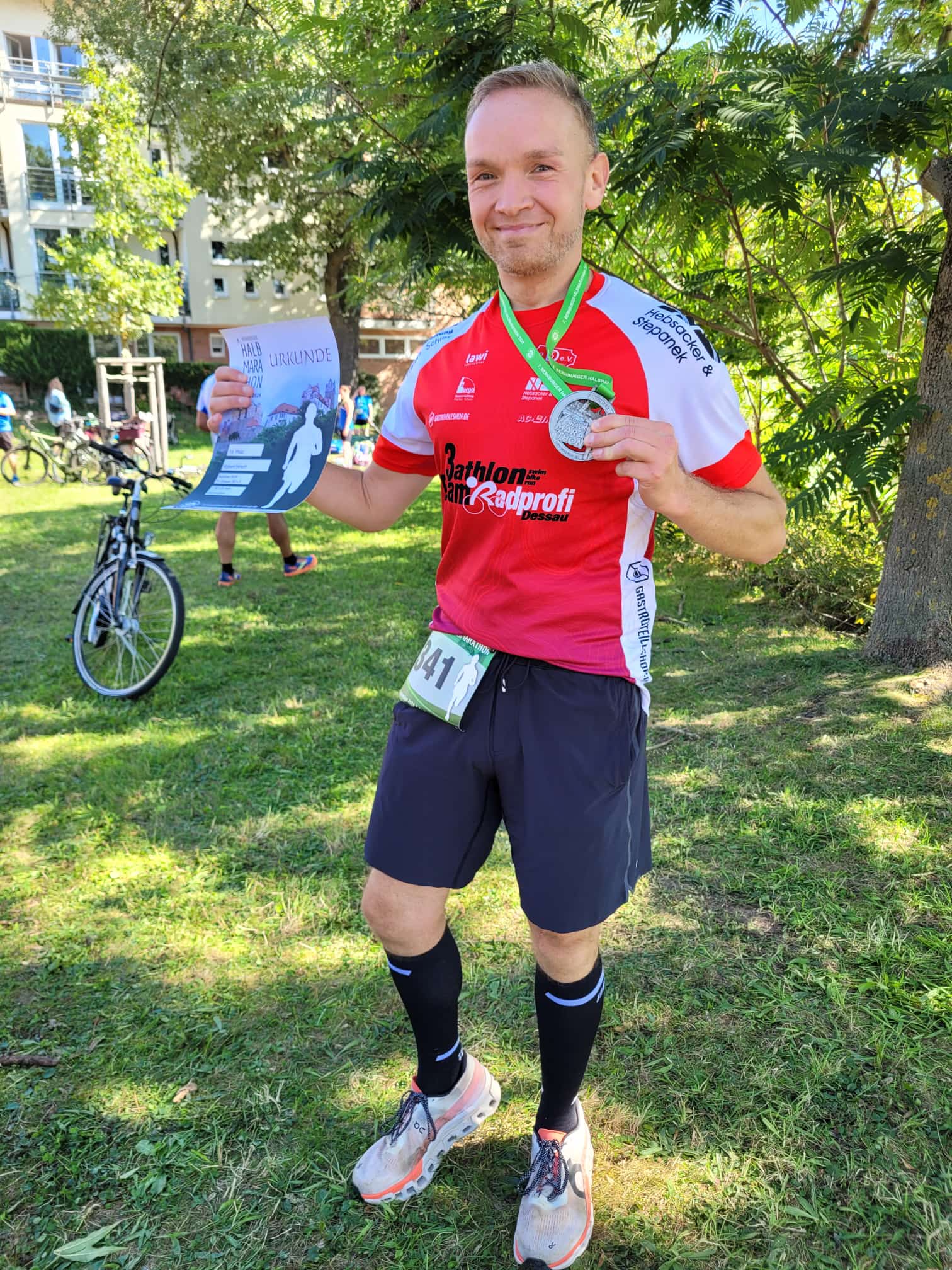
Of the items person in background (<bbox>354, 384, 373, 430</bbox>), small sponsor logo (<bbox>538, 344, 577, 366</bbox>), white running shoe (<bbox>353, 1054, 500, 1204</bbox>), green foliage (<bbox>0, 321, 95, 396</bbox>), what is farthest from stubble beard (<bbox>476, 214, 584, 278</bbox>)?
green foliage (<bbox>0, 321, 95, 396</bbox>)

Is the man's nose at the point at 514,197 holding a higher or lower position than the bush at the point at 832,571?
higher

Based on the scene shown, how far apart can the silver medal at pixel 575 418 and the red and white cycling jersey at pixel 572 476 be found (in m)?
0.08

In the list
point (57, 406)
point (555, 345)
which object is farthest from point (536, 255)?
point (57, 406)

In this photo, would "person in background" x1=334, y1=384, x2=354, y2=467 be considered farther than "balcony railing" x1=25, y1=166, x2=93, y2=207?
No

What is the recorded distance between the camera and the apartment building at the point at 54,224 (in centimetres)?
3566

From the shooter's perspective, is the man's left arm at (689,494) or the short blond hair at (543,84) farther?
the short blond hair at (543,84)

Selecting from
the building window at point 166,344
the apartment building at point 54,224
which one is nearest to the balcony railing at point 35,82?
the apartment building at point 54,224

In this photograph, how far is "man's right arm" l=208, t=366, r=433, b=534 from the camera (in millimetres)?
2025

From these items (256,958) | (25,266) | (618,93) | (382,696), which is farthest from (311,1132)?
(25,266)

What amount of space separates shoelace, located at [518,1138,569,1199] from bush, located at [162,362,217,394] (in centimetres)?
3339

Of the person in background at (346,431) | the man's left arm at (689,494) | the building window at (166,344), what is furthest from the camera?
the building window at (166,344)

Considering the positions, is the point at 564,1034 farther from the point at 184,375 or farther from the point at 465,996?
the point at 184,375

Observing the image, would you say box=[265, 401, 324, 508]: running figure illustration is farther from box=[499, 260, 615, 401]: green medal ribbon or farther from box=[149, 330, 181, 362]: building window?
box=[149, 330, 181, 362]: building window

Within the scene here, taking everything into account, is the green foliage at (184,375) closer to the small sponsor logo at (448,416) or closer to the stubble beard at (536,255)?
the small sponsor logo at (448,416)
